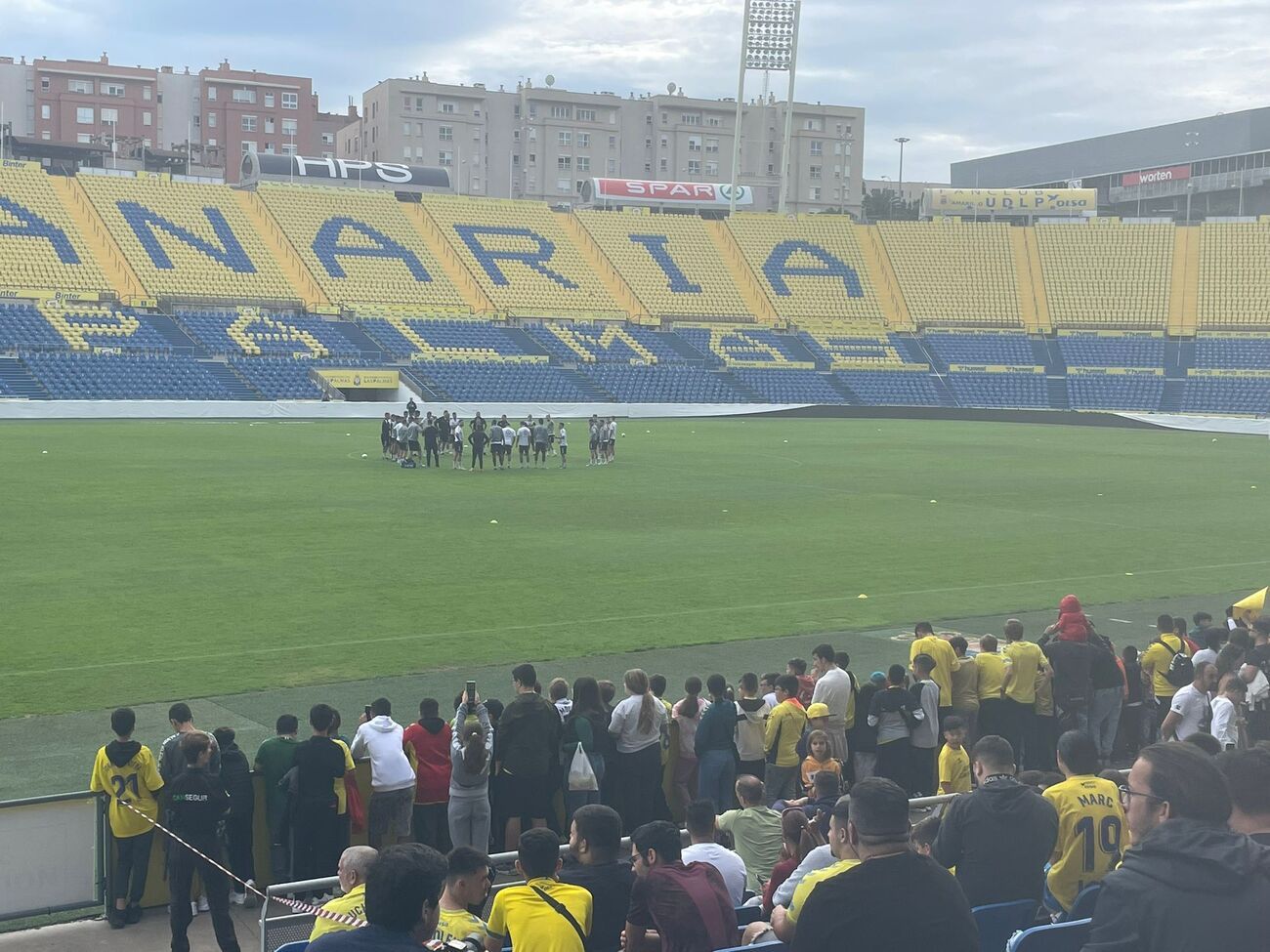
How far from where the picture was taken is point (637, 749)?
32.1 feet

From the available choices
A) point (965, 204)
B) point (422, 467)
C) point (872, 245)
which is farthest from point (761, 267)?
point (422, 467)

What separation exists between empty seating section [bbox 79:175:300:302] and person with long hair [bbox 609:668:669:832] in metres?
63.0

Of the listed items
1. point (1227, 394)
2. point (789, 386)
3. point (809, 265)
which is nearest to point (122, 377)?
point (789, 386)

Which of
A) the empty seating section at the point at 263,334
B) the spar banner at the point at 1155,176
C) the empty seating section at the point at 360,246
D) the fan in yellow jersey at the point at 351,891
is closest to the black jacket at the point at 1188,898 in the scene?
the fan in yellow jersey at the point at 351,891

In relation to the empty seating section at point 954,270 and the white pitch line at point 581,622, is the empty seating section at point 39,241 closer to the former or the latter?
the empty seating section at point 954,270

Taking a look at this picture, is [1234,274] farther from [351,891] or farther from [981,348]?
[351,891]

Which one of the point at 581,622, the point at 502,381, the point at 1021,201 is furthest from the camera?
the point at 1021,201

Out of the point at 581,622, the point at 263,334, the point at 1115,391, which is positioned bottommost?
the point at 581,622

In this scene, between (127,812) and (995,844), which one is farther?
(127,812)

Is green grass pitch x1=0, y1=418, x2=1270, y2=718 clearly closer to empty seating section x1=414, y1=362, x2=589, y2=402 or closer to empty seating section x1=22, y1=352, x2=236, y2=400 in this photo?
empty seating section x1=22, y1=352, x2=236, y2=400

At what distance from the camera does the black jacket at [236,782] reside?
332 inches

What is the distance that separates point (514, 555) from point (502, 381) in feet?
145

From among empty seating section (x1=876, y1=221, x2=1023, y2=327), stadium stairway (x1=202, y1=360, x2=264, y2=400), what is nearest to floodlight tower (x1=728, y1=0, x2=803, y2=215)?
empty seating section (x1=876, y1=221, x2=1023, y2=327)

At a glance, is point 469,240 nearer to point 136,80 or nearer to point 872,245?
point 872,245
